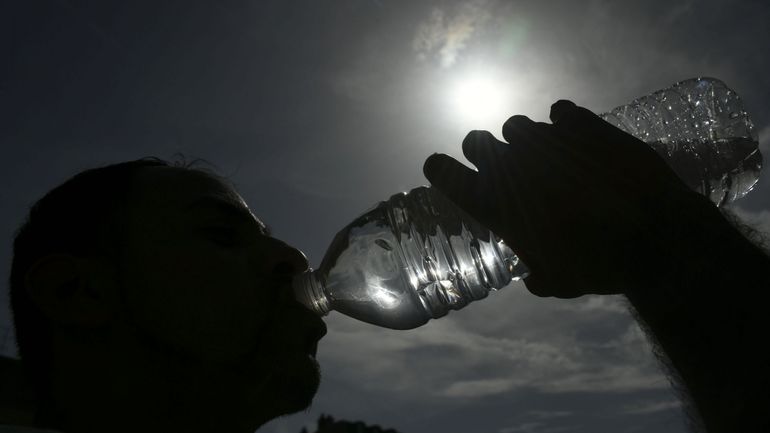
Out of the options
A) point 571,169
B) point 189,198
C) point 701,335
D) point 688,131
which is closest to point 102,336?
point 189,198

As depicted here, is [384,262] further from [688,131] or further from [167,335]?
[688,131]

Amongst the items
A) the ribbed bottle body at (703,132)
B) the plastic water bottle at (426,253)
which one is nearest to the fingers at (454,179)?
the plastic water bottle at (426,253)

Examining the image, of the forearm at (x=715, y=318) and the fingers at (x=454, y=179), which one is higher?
the fingers at (x=454, y=179)

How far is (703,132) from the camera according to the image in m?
2.90

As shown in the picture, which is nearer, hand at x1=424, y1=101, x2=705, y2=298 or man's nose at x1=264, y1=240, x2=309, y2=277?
hand at x1=424, y1=101, x2=705, y2=298

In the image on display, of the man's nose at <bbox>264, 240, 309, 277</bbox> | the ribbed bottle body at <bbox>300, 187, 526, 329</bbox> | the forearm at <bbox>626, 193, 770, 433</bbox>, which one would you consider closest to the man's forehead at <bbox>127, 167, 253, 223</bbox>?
the man's nose at <bbox>264, 240, 309, 277</bbox>

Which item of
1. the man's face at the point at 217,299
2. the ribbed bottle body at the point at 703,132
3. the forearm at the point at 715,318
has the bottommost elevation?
the forearm at the point at 715,318

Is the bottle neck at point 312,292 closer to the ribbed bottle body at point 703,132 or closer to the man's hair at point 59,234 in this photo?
the man's hair at point 59,234

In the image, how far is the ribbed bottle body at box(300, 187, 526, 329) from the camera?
9.02 ft

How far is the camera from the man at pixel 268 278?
3.43ft

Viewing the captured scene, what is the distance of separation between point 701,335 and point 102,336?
1.54m

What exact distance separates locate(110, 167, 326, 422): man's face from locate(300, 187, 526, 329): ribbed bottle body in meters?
0.96

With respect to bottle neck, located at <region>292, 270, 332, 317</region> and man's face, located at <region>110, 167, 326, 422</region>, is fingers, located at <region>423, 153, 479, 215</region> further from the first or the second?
bottle neck, located at <region>292, 270, 332, 317</region>

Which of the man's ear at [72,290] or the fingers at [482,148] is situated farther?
the man's ear at [72,290]
